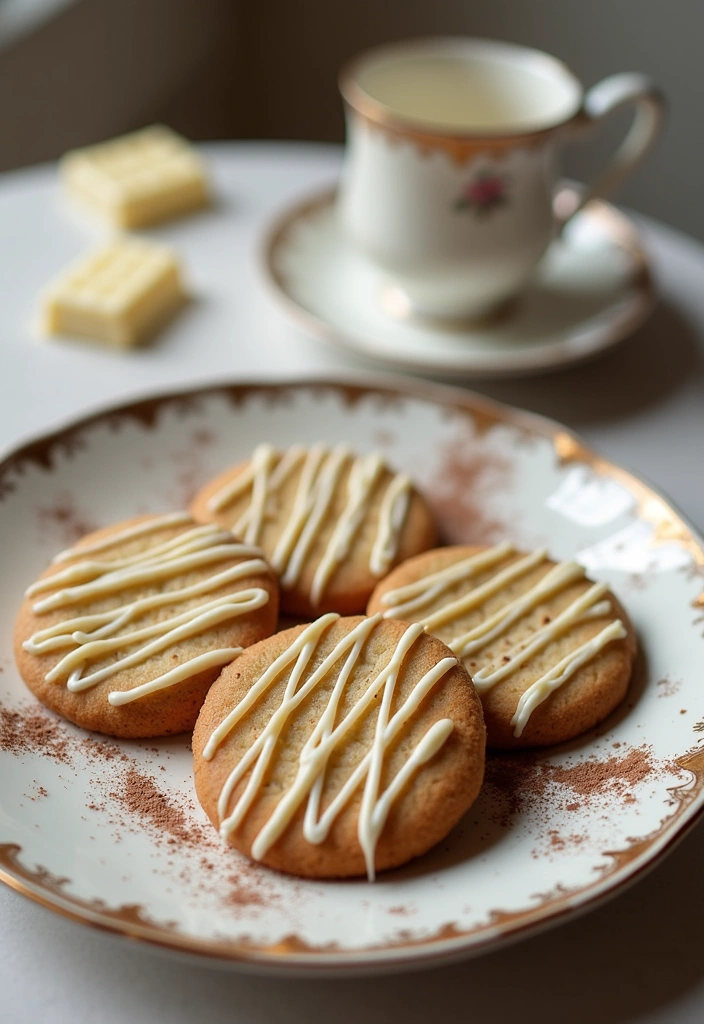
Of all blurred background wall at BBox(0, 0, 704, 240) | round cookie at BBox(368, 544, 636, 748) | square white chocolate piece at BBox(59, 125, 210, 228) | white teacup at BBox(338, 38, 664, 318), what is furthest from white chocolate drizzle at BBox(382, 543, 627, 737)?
blurred background wall at BBox(0, 0, 704, 240)

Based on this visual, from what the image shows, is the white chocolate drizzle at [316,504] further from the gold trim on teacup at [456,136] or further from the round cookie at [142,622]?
the gold trim on teacup at [456,136]

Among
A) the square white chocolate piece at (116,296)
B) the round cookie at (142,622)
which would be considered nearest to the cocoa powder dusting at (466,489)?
the round cookie at (142,622)

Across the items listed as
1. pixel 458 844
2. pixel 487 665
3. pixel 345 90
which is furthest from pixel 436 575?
pixel 345 90

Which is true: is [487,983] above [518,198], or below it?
below

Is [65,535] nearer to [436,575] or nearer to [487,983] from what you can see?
[436,575]

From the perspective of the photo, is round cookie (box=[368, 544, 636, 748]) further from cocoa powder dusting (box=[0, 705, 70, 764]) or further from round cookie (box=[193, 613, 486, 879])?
cocoa powder dusting (box=[0, 705, 70, 764])

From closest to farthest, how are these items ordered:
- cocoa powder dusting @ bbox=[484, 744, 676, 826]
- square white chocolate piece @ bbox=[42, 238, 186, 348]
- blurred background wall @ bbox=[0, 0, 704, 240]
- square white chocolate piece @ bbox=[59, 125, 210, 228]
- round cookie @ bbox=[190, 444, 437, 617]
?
cocoa powder dusting @ bbox=[484, 744, 676, 826]
round cookie @ bbox=[190, 444, 437, 617]
square white chocolate piece @ bbox=[42, 238, 186, 348]
square white chocolate piece @ bbox=[59, 125, 210, 228]
blurred background wall @ bbox=[0, 0, 704, 240]
